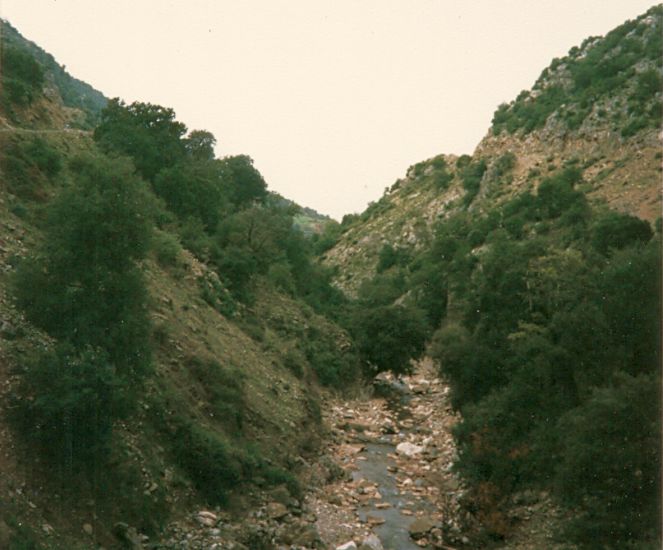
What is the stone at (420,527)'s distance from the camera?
825 inches

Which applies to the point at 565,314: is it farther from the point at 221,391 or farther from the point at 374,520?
the point at 221,391

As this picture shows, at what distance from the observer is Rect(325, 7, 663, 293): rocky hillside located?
49016mm

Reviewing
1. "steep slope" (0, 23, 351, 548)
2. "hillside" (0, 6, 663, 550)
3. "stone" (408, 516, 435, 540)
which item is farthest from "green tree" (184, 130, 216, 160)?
"stone" (408, 516, 435, 540)

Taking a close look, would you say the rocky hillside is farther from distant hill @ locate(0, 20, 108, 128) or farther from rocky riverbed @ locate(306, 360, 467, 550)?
distant hill @ locate(0, 20, 108, 128)

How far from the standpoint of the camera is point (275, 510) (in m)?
20.7

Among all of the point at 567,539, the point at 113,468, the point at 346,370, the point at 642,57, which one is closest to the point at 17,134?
the point at 113,468

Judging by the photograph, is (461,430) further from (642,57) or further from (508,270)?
(642,57)

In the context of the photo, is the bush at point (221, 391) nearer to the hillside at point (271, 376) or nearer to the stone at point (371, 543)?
the hillside at point (271, 376)

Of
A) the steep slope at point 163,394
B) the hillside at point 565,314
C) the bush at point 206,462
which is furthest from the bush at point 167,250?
the hillside at point 565,314

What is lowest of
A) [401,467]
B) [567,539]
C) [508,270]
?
[401,467]

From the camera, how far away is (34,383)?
15.8 m

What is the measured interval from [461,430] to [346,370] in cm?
1631

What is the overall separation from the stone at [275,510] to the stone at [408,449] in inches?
366

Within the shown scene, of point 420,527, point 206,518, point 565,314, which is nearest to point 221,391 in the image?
point 206,518
